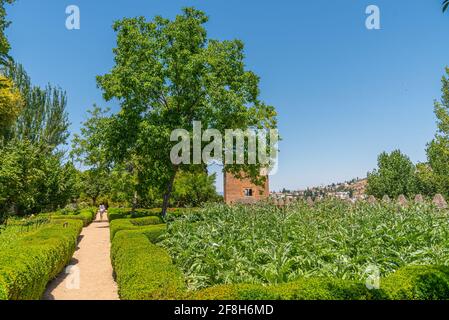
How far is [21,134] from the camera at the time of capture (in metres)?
43.1

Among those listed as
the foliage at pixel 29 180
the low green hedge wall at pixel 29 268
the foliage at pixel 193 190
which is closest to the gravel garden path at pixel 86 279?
the low green hedge wall at pixel 29 268

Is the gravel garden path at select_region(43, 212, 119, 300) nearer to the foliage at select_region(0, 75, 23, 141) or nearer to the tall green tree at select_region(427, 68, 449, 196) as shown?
the foliage at select_region(0, 75, 23, 141)

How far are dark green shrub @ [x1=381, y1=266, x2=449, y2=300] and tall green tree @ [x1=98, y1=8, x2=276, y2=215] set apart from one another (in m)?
15.8

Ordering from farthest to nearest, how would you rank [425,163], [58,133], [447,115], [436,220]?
[58,133]
[425,163]
[447,115]
[436,220]

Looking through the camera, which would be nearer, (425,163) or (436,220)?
(436,220)

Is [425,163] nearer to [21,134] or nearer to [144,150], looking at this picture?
[144,150]

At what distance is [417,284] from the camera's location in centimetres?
637

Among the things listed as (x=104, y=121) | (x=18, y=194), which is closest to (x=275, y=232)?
(x=104, y=121)

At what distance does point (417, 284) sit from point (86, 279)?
8990 mm

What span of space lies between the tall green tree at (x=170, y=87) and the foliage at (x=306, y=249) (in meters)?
10.3

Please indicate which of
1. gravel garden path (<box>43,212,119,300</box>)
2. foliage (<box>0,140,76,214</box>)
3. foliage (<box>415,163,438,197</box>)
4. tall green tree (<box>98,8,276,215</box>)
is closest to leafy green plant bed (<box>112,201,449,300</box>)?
gravel garden path (<box>43,212,119,300</box>)

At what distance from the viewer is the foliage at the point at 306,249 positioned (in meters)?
7.85

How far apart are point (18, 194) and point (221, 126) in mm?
13158

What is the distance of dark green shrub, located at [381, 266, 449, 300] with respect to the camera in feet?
20.1
